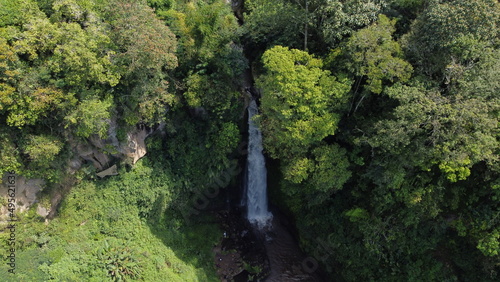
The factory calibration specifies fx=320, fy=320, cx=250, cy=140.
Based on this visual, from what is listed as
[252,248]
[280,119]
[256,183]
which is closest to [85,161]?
[280,119]

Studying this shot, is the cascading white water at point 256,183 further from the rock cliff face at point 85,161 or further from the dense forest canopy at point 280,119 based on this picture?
the rock cliff face at point 85,161

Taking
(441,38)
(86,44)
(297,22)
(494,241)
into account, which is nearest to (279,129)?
(297,22)

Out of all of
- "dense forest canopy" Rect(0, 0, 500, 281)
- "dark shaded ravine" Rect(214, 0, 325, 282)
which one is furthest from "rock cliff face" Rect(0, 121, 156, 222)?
"dark shaded ravine" Rect(214, 0, 325, 282)

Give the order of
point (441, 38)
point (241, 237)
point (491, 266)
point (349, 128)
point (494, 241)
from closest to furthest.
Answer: point (441, 38), point (494, 241), point (491, 266), point (349, 128), point (241, 237)

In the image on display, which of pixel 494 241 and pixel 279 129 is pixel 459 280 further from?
pixel 279 129

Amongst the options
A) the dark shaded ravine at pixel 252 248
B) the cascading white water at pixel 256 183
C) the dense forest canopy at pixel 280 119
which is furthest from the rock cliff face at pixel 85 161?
the dark shaded ravine at pixel 252 248

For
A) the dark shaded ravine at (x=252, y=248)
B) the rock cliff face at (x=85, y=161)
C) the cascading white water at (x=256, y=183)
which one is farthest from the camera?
the cascading white water at (x=256, y=183)

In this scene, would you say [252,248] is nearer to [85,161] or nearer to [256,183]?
[256,183]
